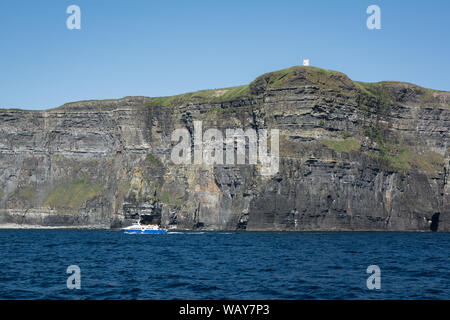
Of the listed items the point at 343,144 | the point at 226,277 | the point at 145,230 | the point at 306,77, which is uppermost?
the point at 306,77

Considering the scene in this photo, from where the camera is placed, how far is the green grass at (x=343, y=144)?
17775 cm

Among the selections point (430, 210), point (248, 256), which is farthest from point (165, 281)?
point (430, 210)

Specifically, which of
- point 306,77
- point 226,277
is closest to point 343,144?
point 306,77

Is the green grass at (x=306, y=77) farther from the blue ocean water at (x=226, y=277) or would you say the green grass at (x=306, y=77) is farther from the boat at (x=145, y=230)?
the blue ocean water at (x=226, y=277)

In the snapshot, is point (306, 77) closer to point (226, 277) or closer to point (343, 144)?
point (343, 144)

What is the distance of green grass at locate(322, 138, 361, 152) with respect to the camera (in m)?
178

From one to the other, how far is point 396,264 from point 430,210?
419 ft

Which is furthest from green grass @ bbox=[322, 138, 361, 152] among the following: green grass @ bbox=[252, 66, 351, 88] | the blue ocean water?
the blue ocean water

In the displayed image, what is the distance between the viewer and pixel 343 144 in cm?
18062

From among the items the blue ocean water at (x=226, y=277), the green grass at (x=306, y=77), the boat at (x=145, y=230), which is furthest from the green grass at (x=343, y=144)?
the blue ocean water at (x=226, y=277)

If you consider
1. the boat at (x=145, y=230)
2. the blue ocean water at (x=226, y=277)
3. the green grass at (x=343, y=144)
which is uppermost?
the green grass at (x=343, y=144)

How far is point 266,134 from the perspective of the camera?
600 feet

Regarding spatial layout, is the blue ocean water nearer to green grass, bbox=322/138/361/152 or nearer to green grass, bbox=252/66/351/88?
green grass, bbox=322/138/361/152
